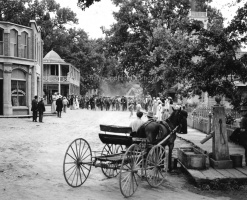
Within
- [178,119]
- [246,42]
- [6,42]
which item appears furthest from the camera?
[6,42]

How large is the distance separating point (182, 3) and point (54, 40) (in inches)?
1120

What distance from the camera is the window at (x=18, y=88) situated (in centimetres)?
2772

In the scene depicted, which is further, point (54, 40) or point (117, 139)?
point (54, 40)

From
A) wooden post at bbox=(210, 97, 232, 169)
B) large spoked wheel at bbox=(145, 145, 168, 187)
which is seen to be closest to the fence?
wooden post at bbox=(210, 97, 232, 169)

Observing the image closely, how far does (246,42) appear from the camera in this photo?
1122 cm

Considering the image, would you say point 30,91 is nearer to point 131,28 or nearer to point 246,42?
point 131,28

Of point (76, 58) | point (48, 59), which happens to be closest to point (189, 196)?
point (48, 59)

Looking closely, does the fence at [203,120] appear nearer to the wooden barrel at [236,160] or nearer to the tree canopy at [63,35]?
the wooden barrel at [236,160]

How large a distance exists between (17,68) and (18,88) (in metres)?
1.63

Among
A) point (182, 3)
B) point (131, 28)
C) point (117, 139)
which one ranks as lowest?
point (117, 139)

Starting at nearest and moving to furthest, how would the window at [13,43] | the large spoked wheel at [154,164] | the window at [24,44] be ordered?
the large spoked wheel at [154,164], the window at [13,43], the window at [24,44]

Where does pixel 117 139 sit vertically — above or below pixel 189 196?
above

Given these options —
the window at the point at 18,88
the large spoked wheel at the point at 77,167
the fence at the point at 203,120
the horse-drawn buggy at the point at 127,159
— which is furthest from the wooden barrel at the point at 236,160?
the window at the point at 18,88

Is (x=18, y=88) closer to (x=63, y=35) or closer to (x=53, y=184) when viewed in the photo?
(x=53, y=184)
